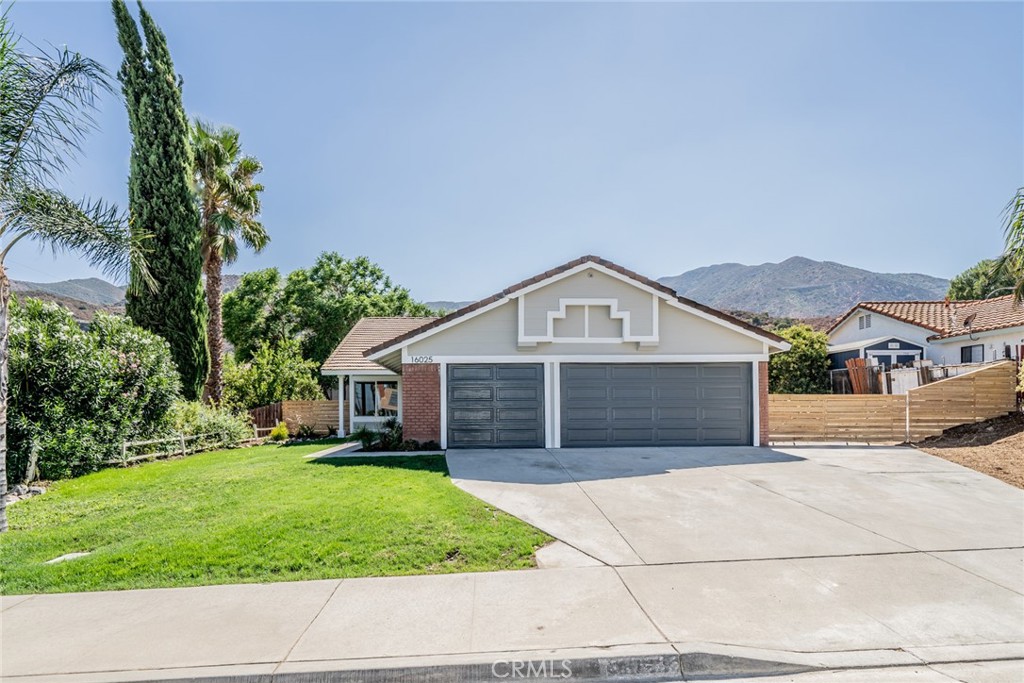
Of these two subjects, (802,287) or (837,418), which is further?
(802,287)

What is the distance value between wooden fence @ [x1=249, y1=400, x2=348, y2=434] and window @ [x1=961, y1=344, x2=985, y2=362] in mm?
25815

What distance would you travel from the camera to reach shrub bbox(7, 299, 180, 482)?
434 inches

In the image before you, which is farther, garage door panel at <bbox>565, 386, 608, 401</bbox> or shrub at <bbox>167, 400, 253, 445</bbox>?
shrub at <bbox>167, 400, 253, 445</bbox>

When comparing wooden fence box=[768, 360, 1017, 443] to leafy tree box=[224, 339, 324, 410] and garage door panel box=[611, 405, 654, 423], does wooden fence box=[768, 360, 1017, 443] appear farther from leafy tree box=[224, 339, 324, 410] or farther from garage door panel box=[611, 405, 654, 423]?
leafy tree box=[224, 339, 324, 410]

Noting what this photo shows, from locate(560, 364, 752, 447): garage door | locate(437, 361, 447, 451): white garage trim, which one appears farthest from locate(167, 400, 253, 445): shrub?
locate(560, 364, 752, 447): garage door

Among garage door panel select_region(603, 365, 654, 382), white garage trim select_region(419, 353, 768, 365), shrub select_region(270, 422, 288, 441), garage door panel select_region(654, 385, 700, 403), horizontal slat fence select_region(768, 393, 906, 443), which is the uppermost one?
white garage trim select_region(419, 353, 768, 365)

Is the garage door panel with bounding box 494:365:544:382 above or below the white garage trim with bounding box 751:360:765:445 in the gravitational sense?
above

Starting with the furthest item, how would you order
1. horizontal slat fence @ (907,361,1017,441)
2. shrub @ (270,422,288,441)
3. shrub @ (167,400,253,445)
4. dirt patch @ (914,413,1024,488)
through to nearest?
shrub @ (270,422,288,441)
shrub @ (167,400,253,445)
horizontal slat fence @ (907,361,1017,441)
dirt patch @ (914,413,1024,488)

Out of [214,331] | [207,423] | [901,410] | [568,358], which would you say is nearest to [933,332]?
[901,410]

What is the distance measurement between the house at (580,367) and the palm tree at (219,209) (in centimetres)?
1030

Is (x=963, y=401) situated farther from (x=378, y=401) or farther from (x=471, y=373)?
(x=378, y=401)

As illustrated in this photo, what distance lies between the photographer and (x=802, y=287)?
143250 millimetres

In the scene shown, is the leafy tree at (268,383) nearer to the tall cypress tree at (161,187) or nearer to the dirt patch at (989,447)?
the tall cypress tree at (161,187)

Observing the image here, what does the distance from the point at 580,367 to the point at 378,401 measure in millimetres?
10668
